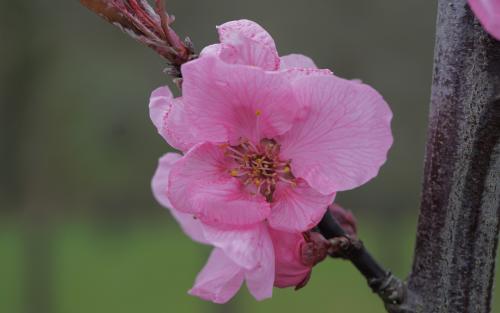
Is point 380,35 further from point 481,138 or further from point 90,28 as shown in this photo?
point 481,138

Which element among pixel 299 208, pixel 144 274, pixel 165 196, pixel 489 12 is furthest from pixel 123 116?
pixel 489 12

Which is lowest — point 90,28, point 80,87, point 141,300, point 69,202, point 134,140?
point 141,300

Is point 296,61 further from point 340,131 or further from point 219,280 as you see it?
point 219,280

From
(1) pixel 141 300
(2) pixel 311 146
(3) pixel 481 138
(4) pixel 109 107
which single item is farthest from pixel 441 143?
(1) pixel 141 300

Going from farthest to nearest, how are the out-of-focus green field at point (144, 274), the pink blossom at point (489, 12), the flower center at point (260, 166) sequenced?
the out-of-focus green field at point (144, 274)
the flower center at point (260, 166)
the pink blossom at point (489, 12)

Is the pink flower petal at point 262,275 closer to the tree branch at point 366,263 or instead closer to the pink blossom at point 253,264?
the pink blossom at point 253,264

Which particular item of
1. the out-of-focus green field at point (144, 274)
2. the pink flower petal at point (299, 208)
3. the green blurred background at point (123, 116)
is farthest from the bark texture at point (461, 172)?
the out-of-focus green field at point (144, 274)
